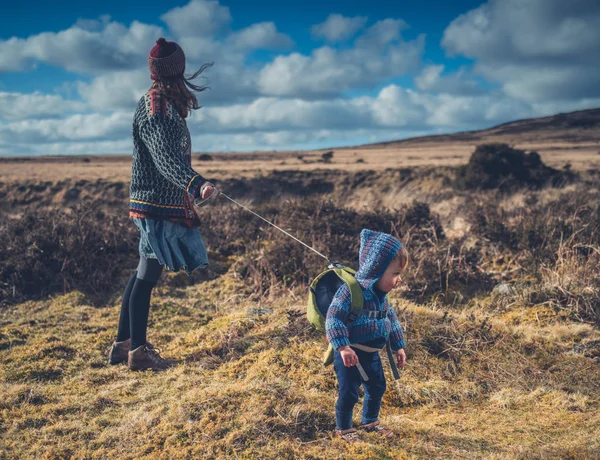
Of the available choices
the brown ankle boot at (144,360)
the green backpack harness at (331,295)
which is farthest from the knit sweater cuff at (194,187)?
the brown ankle boot at (144,360)

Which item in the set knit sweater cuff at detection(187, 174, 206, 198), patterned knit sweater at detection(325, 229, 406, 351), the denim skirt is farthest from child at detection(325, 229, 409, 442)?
the denim skirt

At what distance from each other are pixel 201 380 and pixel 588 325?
140 inches

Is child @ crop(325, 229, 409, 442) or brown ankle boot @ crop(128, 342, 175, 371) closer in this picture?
child @ crop(325, 229, 409, 442)

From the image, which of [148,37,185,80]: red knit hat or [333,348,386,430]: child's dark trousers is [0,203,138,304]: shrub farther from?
[333,348,386,430]: child's dark trousers

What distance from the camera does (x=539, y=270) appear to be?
19.5 feet

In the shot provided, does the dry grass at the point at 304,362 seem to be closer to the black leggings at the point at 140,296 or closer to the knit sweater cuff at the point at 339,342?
the black leggings at the point at 140,296

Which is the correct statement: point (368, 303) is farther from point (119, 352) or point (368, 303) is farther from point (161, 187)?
point (119, 352)

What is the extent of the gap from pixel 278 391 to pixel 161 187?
5.37 ft

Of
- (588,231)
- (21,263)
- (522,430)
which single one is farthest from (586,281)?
(21,263)

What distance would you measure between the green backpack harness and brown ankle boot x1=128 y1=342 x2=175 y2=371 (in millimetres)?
1713

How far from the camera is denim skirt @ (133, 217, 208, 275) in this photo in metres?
3.75

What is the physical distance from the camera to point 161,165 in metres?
3.56

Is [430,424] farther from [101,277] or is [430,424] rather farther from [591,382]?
[101,277]

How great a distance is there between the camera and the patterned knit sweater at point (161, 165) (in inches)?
139
